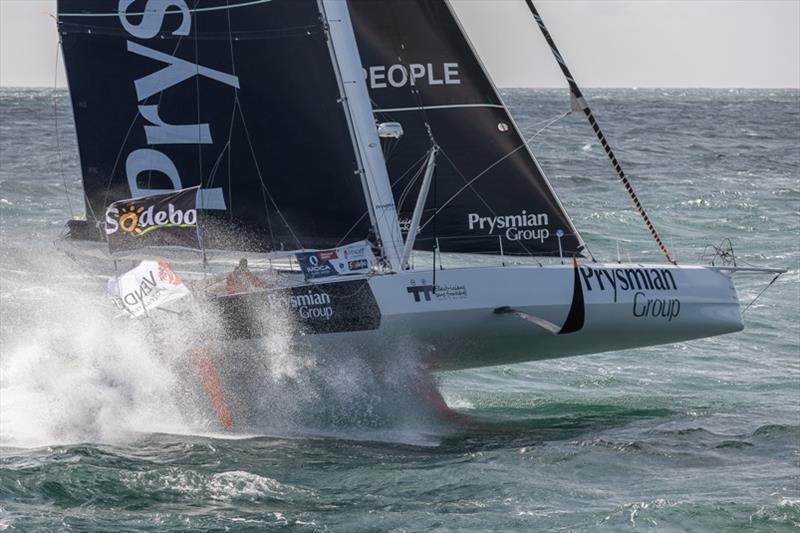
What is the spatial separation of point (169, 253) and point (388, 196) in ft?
7.40

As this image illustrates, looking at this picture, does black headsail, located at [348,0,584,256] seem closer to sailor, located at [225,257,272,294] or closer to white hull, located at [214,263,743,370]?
white hull, located at [214,263,743,370]

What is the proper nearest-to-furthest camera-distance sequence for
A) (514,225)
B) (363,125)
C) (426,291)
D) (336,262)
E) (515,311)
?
(426,291)
(515,311)
(336,262)
(363,125)
(514,225)

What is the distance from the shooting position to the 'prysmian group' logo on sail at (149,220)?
13.4 metres

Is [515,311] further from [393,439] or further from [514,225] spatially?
[393,439]

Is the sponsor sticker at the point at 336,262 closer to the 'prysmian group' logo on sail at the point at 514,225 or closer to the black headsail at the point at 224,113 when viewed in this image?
the black headsail at the point at 224,113

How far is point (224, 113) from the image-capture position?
45.8 ft

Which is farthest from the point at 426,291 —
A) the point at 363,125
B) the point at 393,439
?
the point at 363,125

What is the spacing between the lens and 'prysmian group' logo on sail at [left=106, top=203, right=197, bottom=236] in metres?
13.4

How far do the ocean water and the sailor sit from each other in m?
0.64

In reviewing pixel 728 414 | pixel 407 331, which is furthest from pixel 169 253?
pixel 728 414

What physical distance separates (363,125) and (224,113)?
1464 millimetres

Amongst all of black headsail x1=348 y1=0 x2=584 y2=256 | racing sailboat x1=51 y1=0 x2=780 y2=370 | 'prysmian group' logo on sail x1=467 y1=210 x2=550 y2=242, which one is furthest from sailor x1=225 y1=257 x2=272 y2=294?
'prysmian group' logo on sail x1=467 y1=210 x2=550 y2=242

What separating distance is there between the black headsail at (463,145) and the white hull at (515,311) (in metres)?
0.95

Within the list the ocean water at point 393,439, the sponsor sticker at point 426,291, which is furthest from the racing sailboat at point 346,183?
the ocean water at point 393,439
